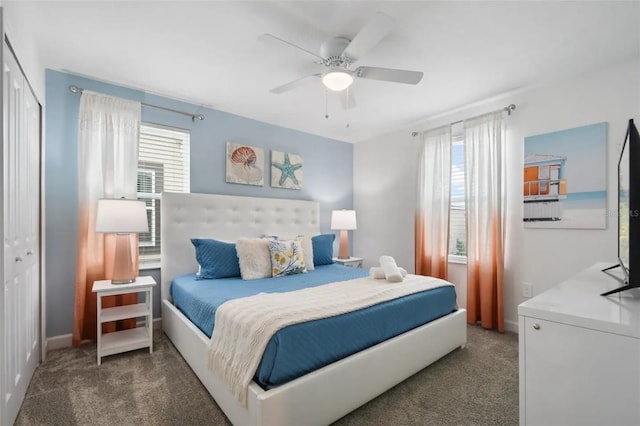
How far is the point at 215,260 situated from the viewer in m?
2.86

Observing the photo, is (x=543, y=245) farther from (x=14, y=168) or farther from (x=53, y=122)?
(x=53, y=122)

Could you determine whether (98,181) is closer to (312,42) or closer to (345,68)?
(312,42)

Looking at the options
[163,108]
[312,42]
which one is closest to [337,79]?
[312,42]

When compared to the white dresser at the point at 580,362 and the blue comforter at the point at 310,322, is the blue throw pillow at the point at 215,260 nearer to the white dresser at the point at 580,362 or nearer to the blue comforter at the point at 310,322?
the blue comforter at the point at 310,322

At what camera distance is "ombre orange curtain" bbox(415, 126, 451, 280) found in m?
3.63

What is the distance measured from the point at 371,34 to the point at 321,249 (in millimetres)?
2437

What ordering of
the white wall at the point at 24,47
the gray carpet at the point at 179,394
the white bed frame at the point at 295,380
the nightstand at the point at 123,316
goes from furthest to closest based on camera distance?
the nightstand at the point at 123,316 < the gray carpet at the point at 179,394 < the white wall at the point at 24,47 < the white bed frame at the point at 295,380

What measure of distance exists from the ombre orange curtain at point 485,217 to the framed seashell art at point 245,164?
2.54 metres

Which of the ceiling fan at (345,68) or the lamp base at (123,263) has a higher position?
the ceiling fan at (345,68)

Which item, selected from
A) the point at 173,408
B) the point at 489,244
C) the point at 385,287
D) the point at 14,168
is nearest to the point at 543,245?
the point at 489,244

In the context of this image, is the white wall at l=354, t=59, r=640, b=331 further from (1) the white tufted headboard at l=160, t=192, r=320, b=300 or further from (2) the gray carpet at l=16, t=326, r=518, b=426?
(1) the white tufted headboard at l=160, t=192, r=320, b=300

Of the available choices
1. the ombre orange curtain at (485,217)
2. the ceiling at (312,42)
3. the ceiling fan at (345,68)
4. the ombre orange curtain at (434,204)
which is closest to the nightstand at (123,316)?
the ceiling at (312,42)

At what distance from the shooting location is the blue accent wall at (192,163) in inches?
105

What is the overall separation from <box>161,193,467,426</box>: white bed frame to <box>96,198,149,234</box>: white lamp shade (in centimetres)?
50
